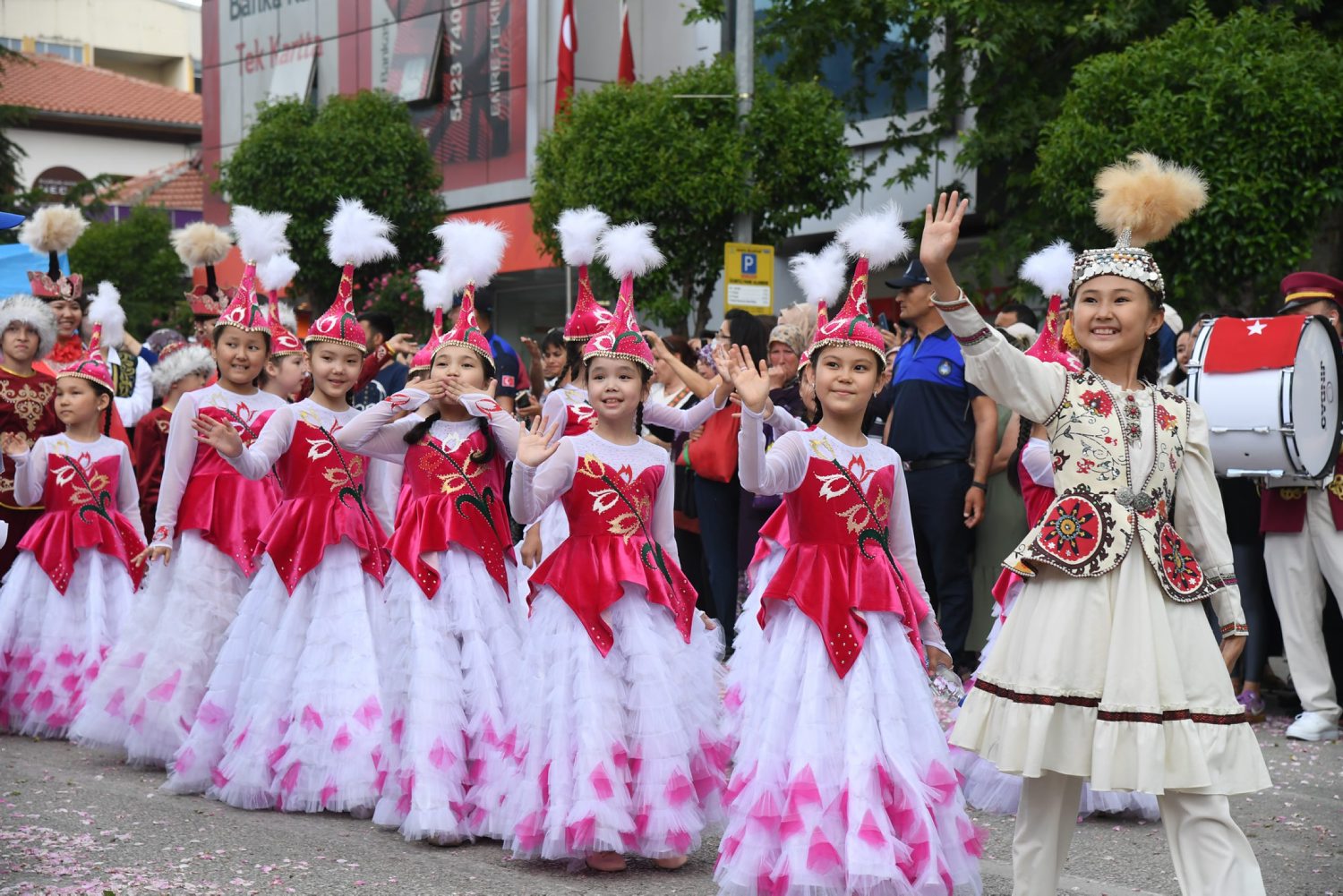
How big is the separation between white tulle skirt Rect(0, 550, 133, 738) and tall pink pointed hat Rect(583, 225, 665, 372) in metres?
3.58

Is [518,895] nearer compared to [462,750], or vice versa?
[518,895]

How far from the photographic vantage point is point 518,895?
5.24 meters

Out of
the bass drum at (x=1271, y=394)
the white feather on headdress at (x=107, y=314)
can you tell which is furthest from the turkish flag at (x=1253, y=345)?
the white feather on headdress at (x=107, y=314)

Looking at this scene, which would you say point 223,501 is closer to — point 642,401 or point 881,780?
point 642,401

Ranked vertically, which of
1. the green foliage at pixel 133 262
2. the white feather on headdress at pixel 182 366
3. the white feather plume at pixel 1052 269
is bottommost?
the white feather on headdress at pixel 182 366

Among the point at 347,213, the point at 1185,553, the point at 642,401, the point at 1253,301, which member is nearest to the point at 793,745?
the point at 1185,553

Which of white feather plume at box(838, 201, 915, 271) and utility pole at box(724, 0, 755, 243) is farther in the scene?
utility pole at box(724, 0, 755, 243)

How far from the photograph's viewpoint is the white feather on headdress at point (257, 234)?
7816 mm

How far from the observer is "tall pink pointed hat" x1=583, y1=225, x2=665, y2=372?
6.03 m

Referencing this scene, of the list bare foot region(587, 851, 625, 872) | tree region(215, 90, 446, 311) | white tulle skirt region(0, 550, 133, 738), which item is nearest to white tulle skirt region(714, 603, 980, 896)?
bare foot region(587, 851, 625, 872)

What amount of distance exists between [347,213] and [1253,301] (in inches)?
322

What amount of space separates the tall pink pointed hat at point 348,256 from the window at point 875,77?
11.9 m

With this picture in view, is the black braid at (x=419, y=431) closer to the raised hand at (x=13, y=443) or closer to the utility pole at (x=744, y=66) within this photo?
the raised hand at (x=13, y=443)

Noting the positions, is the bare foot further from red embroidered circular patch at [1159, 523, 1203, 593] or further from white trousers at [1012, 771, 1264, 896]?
red embroidered circular patch at [1159, 523, 1203, 593]
